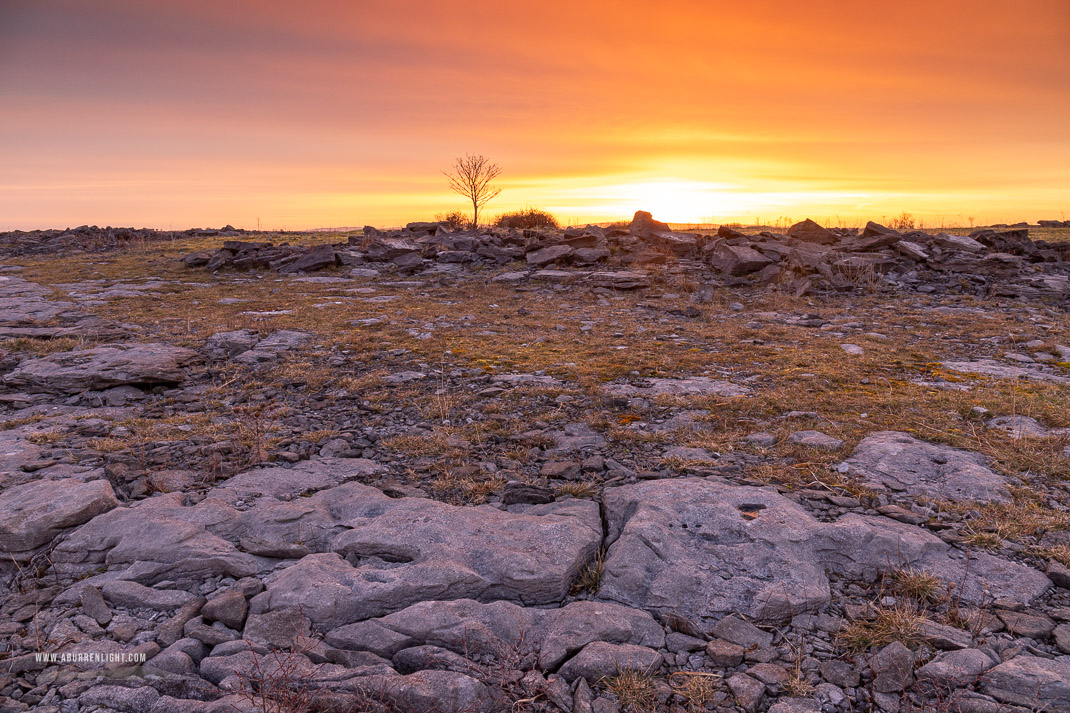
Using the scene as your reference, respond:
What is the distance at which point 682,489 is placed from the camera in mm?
3879

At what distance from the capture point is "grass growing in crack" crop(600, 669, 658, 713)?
232 cm

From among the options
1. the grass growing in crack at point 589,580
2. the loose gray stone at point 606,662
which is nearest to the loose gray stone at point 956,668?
the loose gray stone at point 606,662

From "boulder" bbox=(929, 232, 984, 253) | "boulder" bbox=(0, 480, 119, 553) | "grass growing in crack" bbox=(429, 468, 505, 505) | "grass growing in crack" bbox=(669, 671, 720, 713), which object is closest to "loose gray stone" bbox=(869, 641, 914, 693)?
"grass growing in crack" bbox=(669, 671, 720, 713)

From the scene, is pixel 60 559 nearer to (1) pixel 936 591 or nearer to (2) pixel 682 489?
(2) pixel 682 489

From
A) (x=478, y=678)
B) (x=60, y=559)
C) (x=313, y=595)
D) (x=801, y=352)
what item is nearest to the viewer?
(x=478, y=678)

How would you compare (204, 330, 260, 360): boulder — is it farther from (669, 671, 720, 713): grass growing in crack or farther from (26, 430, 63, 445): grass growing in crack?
(669, 671, 720, 713): grass growing in crack

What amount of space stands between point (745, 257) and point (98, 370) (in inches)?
482

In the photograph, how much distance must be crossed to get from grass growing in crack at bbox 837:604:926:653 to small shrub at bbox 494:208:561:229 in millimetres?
24187

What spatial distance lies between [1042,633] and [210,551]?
13.4ft

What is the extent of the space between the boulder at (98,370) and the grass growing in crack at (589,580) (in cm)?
548

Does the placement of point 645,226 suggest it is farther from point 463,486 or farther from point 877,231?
point 463,486

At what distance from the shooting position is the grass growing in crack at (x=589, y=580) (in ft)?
10.0

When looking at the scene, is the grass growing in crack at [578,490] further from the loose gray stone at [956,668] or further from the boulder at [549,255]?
the boulder at [549,255]

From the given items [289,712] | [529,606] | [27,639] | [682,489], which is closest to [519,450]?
[682,489]
